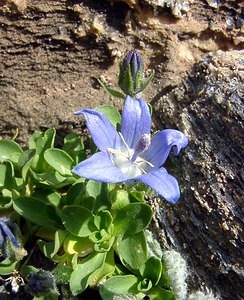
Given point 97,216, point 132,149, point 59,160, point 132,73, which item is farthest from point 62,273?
point 132,73

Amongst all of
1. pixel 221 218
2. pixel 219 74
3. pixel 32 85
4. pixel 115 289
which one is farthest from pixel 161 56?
pixel 115 289

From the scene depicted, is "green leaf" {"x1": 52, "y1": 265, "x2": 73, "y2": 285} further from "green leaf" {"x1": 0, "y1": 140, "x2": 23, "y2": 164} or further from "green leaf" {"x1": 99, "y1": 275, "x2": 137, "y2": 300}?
"green leaf" {"x1": 0, "y1": 140, "x2": 23, "y2": 164}

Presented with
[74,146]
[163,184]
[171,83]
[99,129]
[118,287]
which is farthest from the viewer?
[171,83]

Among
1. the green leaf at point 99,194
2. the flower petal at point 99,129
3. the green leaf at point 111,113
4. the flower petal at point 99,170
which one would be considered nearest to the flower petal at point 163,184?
the flower petal at point 99,170

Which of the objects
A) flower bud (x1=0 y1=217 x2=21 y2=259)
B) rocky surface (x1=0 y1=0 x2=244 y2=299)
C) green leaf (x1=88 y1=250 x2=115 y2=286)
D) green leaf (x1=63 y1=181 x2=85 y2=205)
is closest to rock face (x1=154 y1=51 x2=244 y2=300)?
rocky surface (x1=0 y1=0 x2=244 y2=299)

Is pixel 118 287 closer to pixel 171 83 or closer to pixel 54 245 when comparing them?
pixel 54 245

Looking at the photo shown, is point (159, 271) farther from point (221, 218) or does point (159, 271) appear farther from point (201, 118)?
point (201, 118)
